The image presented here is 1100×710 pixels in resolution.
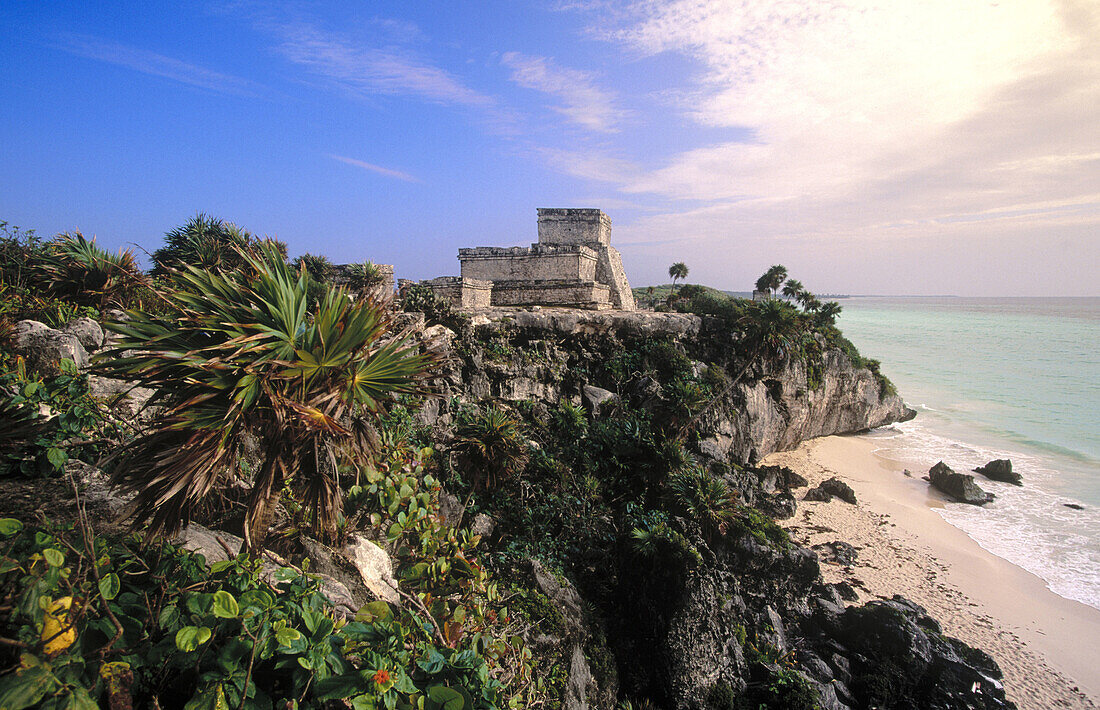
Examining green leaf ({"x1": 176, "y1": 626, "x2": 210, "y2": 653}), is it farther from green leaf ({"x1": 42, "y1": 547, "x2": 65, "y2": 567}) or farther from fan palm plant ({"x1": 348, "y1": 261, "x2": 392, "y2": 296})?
fan palm plant ({"x1": 348, "y1": 261, "x2": 392, "y2": 296})

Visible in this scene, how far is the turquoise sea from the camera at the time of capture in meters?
11.6

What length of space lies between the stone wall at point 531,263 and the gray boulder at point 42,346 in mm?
11009

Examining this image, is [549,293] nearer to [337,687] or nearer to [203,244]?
[203,244]

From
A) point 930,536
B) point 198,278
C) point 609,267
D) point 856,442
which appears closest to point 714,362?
point 609,267

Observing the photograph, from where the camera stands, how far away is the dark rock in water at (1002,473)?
15.6 metres

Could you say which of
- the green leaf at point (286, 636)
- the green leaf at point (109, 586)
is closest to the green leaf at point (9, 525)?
the green leaf at point (109, 586)

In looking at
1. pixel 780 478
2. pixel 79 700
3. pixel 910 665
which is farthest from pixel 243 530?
pixel 780 478

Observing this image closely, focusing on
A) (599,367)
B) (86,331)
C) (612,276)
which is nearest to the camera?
(86,331)

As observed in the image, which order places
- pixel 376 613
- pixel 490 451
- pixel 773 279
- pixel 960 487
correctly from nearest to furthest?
pixel 376 613
pixel 490 451
pixel 960 487
pixel 773 279

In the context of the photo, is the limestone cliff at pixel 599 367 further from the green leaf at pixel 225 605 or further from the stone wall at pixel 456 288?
the green leaf at pixel 225 605

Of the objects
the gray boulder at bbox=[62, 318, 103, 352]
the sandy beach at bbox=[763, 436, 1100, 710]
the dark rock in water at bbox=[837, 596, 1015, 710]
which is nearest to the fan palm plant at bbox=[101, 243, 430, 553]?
the gray boulder at bbox=[62, 318, 103, 352]

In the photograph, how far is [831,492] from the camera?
13758 millimetres

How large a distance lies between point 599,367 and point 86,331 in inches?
379

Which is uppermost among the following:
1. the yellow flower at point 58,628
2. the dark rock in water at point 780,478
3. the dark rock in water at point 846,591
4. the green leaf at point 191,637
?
the yellow flower at point 58,628
